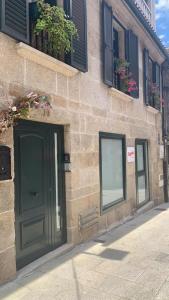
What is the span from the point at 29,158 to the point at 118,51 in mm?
4682

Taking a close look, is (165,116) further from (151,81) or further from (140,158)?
(140,158)

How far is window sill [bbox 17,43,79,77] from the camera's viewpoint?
14.6 ft

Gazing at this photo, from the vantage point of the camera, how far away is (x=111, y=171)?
7.71m

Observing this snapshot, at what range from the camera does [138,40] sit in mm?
9312

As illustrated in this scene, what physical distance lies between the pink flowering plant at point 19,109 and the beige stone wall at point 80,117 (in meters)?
0.13

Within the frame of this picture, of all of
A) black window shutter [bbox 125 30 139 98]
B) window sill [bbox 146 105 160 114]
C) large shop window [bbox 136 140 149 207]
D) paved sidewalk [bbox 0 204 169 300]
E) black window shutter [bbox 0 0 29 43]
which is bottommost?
paved sidewalk [bbox 0 204 169 300]

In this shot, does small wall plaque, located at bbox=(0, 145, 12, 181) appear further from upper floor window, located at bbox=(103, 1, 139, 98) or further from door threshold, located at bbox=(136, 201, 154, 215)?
door threshold, located at bbox=(136, 201, 154, 215)

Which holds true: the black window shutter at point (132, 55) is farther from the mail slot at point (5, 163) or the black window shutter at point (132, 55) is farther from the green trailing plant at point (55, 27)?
the mail slot at point (5, 163)

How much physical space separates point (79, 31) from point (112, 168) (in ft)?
10.4

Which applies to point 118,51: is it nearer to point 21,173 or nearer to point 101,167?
point 101,167

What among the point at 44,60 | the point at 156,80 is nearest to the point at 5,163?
the point at 44,60

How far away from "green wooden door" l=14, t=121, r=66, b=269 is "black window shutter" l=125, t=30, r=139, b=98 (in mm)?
3622

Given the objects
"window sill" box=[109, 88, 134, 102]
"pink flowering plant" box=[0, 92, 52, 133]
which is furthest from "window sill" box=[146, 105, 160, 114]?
"pink flowering plant" box=[0, 92, 52, 133]

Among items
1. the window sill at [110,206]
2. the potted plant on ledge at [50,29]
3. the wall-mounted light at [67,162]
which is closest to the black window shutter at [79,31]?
the potted plant on ledge at [50,29]
